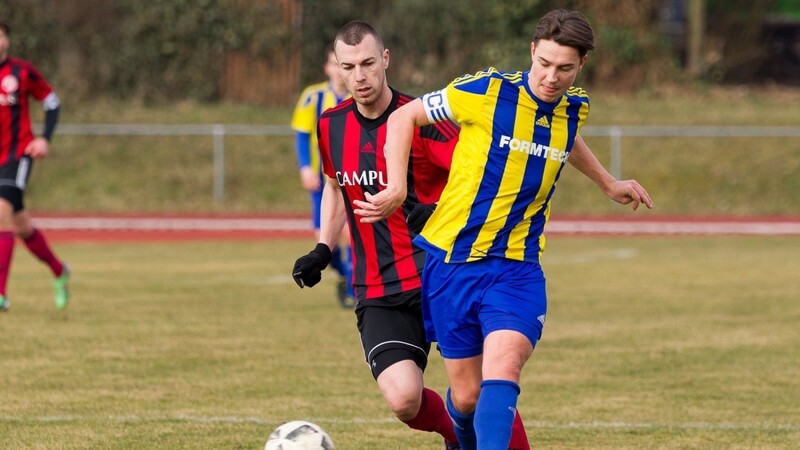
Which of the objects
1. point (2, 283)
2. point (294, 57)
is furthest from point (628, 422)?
point (294, 57)

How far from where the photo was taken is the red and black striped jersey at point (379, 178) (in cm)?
570

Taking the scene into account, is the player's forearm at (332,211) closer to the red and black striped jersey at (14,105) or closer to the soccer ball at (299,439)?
the soccer ball at (299,439)

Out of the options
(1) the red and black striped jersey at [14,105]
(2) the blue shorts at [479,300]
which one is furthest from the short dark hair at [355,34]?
(1) the red and black striped jersey at [14,105]

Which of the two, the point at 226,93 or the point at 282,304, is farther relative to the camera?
the point at 226,93

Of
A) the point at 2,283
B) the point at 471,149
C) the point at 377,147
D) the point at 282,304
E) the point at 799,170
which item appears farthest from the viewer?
the point at 799,170

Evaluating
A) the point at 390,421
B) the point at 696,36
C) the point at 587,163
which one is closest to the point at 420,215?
the point at 587,163

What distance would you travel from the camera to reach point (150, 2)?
1163 inches

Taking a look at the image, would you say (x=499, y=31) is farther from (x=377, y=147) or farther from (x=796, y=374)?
(x=377, y=147)

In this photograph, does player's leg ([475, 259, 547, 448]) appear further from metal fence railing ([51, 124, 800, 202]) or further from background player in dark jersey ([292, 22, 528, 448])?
metal fence railing ([51, 124, 800, 202])

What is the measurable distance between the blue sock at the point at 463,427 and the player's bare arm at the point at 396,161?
0.85 metres

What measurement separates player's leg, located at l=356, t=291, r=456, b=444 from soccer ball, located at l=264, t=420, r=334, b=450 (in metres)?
0.30

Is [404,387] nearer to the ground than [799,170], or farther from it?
farther from it

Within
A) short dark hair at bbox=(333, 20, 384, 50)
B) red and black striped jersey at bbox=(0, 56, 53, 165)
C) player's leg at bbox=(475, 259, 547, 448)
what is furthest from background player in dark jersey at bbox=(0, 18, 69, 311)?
player's leg at bbox=(475, 259, 547, 448)

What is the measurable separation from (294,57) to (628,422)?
22.2 m
